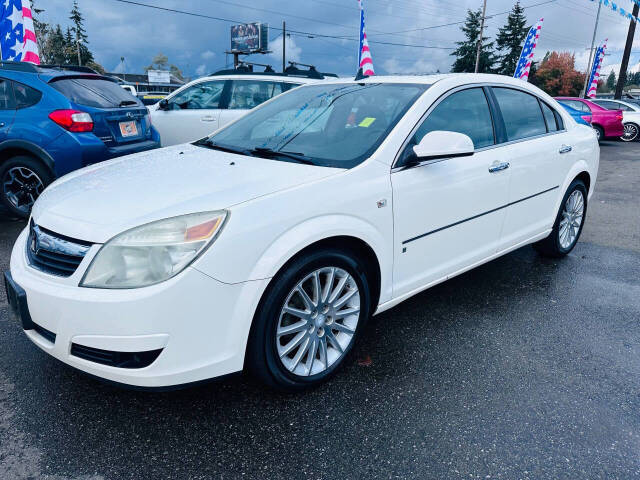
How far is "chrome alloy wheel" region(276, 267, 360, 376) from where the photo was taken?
2309mm

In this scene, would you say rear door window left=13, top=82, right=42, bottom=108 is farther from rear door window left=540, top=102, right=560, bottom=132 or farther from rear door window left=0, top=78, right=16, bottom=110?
rear door window left=540, top=102, right=560, bottom=132

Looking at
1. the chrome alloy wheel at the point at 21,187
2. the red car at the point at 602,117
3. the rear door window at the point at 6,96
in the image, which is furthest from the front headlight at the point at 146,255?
the red car at the point at 602,117

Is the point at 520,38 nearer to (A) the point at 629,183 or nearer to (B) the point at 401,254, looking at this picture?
(A) the point at 629,183

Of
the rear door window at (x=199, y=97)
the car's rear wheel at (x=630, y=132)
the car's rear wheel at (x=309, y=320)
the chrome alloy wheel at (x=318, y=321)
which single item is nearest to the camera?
the car's rear wheel at (x=309, y=320)

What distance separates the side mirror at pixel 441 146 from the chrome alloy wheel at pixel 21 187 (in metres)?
4.32

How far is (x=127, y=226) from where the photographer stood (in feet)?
A: 6.50

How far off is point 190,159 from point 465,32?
184 ft

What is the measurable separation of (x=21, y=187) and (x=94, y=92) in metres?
1.32

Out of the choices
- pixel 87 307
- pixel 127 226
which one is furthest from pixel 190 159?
pixel 87 307

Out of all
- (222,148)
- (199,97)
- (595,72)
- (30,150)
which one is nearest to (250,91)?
(199,97)

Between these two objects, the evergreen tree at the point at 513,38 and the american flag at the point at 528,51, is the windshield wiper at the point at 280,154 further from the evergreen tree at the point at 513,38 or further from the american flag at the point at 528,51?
the evergreen tree at the point at 513,38

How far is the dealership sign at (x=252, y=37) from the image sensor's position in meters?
51.2

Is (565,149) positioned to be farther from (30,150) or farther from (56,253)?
(30,150)

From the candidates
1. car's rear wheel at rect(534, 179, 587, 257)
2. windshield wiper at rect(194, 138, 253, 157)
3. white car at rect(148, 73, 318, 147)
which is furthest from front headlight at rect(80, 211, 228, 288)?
white car at rect(148, 73, 318, 147)
